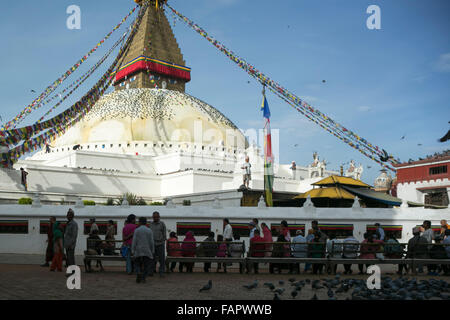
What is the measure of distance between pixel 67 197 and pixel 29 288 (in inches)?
822

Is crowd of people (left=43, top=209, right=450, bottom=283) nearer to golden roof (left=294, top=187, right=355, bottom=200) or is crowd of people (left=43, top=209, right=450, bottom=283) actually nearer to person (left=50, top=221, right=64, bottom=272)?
person (left=50, top=221, right=64, bottom=272)

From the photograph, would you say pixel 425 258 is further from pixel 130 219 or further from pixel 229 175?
pixel 229 175

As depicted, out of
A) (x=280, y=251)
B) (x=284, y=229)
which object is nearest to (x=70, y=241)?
(x=280, y=251)

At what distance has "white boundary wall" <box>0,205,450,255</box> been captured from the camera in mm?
17766

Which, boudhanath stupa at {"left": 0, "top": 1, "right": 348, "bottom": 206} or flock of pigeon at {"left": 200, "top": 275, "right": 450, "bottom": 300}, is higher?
boudhanath stupa at {"left": 0, "top": 1, "right": 348, "bottom": 206}

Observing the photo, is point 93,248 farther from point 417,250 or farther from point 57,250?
point 417,250

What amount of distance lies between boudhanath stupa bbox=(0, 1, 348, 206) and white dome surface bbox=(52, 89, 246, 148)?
69 mm

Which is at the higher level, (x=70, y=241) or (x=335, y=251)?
(x=70, y=241)

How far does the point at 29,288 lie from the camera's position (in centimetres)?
898

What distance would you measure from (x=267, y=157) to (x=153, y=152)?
716 inches

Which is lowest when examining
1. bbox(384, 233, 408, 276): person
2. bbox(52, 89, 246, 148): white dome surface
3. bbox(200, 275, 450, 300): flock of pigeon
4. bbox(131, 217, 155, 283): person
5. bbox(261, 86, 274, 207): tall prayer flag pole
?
bbox(200, 275, 450, 300): flock of pigeon

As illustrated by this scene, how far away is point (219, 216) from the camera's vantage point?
57.7 feet

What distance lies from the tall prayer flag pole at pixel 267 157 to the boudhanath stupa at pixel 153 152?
19.1 ft

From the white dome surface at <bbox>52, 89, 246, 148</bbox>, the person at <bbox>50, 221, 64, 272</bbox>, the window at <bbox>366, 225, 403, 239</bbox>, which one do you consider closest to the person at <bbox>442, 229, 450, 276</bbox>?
the window at <bbox>366, 225, 403, 239</bbox>
